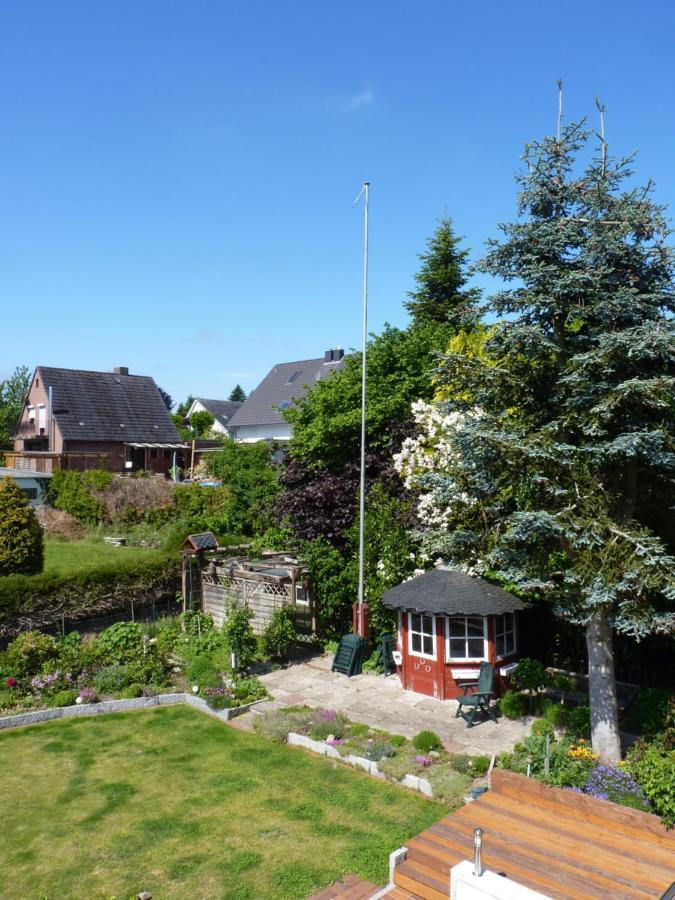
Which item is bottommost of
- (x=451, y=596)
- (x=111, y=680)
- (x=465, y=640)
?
(x=111, y=680)

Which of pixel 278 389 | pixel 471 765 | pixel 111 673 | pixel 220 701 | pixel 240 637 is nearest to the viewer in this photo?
pixel 471 765

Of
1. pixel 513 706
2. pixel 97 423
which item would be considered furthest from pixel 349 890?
pixel 97 423

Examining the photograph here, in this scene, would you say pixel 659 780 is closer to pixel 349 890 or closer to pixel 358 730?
pixel 349 890

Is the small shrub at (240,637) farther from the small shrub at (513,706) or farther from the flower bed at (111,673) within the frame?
the small shrub at (513,706)

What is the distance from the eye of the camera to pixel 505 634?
14266 mm

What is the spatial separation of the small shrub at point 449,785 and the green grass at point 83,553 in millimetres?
15088

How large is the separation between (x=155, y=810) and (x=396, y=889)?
403cm

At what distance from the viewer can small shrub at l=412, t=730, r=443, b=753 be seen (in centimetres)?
1133

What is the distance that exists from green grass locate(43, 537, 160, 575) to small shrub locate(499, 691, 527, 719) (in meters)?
14.2

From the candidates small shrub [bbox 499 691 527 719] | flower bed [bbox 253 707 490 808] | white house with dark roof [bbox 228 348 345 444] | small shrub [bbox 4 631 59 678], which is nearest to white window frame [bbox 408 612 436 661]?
small shrub [bbox 499 691 527 719]

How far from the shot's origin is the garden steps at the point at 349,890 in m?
7.54

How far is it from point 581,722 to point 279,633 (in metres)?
7.90

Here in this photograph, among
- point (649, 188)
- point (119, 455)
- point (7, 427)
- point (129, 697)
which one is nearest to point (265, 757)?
point (129, 697)

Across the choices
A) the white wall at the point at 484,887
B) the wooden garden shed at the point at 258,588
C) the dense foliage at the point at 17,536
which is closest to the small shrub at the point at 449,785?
the white wall at the point at 484,887
